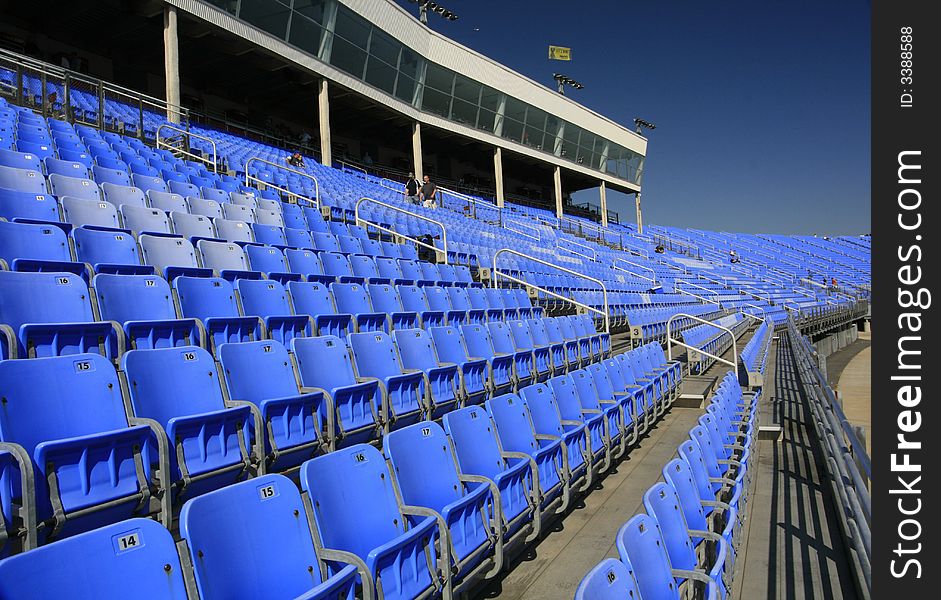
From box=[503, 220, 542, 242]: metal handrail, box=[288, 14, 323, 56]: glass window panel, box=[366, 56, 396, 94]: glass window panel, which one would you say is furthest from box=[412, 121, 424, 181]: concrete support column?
box=[288, 14, 323, 56]: glass window panel

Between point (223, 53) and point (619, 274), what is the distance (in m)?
12.4

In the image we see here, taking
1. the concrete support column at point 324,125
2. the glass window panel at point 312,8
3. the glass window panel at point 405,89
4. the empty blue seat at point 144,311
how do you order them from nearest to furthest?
the empty blue seat at point 144,311
the glass window panel at point 312,8
the concrete support column at point 324,125
the glass window panel at point 405,89

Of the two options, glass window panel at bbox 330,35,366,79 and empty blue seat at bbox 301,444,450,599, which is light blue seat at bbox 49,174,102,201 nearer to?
empty blue seat at bbox 301,444,450,599

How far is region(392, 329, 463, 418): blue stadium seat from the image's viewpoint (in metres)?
3.79

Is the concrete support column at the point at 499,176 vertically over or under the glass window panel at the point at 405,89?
under

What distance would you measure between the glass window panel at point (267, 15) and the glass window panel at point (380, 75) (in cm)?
329

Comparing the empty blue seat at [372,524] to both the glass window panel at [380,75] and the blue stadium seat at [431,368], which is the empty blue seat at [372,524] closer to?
the blue stadium seat at [431,368]

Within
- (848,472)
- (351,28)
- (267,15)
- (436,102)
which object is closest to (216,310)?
(848,472)

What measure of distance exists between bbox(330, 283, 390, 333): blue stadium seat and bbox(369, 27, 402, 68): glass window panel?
50.5 feet

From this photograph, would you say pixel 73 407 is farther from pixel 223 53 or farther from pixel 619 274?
pixel 223 53

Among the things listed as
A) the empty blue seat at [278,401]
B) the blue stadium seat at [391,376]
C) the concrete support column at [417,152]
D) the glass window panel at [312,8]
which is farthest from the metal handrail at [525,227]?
the empty blue seat at [278,401]

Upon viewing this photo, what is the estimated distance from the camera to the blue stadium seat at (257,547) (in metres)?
1.49

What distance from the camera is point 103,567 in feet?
4.26

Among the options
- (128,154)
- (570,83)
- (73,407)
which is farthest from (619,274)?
(570,83)
